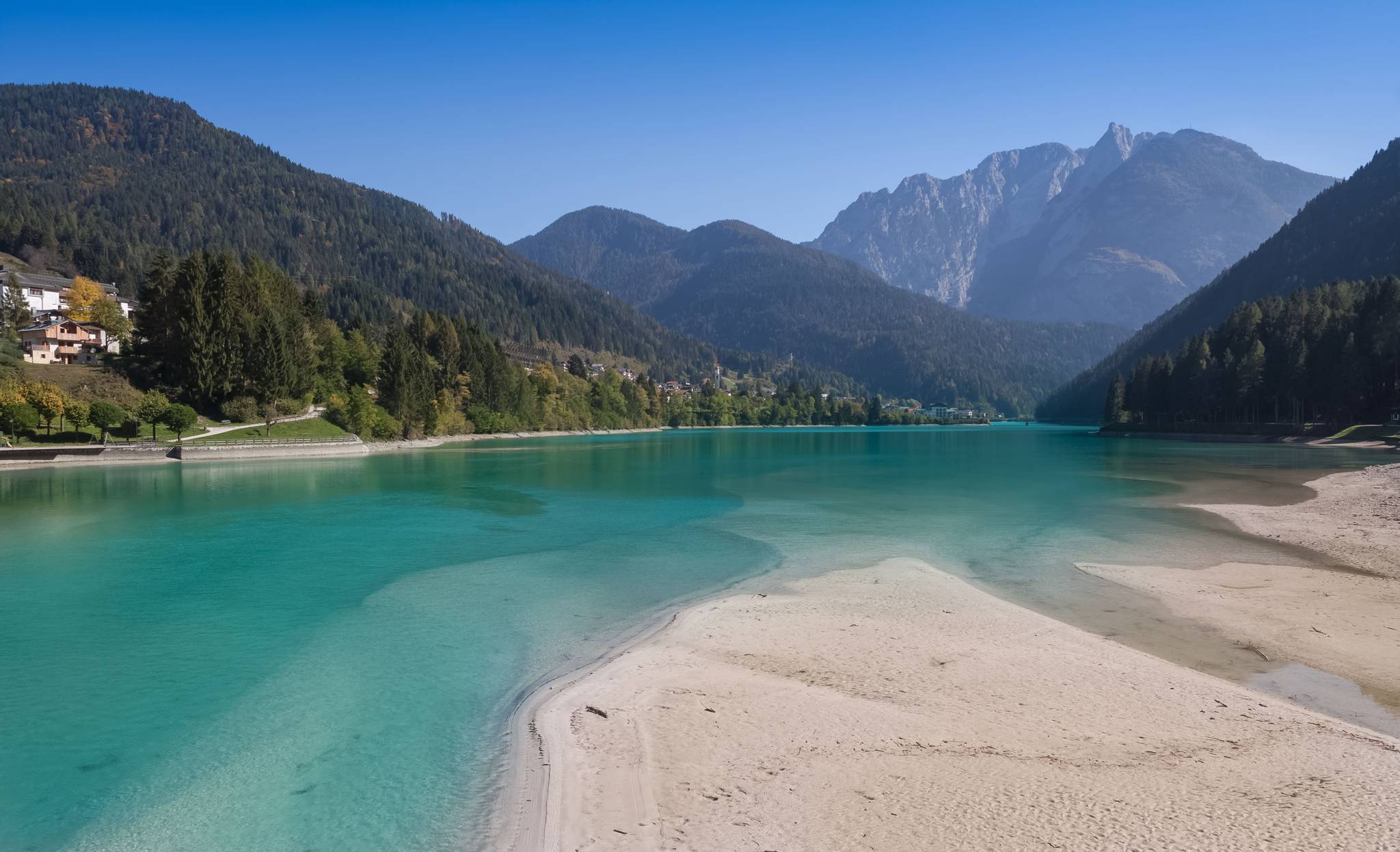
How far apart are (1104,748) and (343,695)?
13272 mm

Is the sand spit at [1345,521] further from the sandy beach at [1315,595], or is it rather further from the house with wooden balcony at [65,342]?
the house with wooden balcony at [65,342]

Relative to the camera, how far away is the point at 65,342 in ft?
329

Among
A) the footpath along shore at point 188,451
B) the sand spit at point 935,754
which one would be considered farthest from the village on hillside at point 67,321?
the sand spit at point 935,754

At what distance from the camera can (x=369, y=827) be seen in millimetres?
9898

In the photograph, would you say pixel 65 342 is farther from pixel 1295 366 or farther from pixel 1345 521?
pixel 1295 366

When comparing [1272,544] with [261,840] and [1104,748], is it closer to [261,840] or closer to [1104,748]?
[1104,748]

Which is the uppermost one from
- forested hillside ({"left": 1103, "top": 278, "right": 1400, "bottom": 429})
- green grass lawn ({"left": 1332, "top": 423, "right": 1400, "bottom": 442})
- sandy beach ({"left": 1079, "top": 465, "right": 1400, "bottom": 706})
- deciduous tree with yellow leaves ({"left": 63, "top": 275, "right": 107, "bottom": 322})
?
deciduous tree with yellow leaves ({"left": 63, "top": 275, "right": 107, "bottom": 322})

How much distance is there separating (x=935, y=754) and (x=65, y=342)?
412 ft

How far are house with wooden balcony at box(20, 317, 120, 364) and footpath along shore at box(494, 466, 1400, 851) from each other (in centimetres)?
10289

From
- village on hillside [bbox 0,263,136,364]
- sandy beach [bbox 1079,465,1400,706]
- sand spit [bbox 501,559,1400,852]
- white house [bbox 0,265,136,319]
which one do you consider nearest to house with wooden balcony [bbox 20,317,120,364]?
village on hillside [bbox 0,263,136,364]

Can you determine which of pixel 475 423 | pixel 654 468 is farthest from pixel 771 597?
pixel 475 423

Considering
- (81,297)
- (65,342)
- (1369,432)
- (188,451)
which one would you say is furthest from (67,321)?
(1369,432)

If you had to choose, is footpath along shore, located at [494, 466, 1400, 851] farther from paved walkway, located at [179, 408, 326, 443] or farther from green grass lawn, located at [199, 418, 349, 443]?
green grass lawn, located at [199, 418, 349, 443]

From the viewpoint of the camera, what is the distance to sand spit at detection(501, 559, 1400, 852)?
8758 mm
